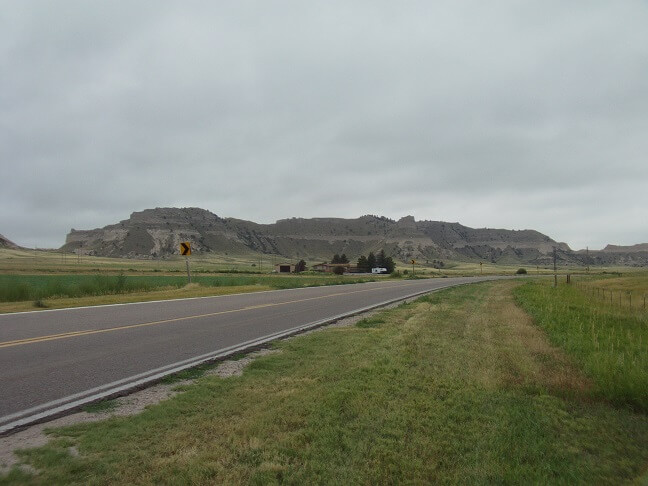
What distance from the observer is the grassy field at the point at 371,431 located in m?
3.85

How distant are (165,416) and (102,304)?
14271 mm

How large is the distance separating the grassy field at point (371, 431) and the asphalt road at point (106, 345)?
1.15 meters

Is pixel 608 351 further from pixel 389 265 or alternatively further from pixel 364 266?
pixel 364 266

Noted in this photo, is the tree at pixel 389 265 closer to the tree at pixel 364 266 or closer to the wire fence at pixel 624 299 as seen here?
the tree at pixel 364 266

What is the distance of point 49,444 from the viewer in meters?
4.31

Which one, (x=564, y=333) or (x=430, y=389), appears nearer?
(x=430, y=389)

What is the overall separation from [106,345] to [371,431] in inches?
249

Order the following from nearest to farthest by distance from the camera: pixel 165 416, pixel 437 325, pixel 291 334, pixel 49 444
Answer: pixel 49 444, pixel 165 416, pixel 291 334, pixel 437 325

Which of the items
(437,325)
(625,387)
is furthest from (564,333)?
(625,387)

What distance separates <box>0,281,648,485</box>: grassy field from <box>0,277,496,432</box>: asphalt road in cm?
115

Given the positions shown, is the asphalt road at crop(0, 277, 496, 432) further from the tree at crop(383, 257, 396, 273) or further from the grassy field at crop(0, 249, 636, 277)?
the tree at crop(383, 257, 396, 273)

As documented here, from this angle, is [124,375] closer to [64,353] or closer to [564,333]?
[64,353]

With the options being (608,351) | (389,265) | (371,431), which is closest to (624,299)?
(608,351)

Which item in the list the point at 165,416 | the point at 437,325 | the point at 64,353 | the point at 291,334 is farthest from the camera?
the point at 437,325
